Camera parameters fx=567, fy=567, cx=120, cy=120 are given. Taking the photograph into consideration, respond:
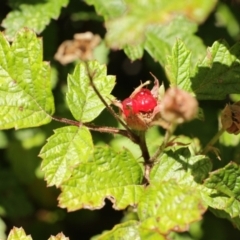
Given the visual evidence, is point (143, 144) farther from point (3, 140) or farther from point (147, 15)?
point (3, 140)

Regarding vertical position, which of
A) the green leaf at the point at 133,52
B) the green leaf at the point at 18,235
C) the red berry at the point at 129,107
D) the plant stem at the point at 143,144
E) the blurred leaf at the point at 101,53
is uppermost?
the red berry at the point at 129,107

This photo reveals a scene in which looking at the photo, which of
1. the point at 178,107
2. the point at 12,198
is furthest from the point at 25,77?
the point at 12,198

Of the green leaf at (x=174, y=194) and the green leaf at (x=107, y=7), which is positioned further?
the green leaf at (x=107, y=7)

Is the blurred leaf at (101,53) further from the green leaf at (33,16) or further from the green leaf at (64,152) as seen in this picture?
the green leaf at (64,152)

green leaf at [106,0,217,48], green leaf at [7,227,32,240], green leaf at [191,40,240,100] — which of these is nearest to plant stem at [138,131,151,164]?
green leaf at [191,40,240,100]

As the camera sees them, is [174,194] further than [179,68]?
No

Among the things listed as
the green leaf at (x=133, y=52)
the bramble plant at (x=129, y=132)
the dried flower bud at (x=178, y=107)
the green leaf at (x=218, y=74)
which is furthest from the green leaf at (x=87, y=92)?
the dried flower bud at (x=178, y=107)
